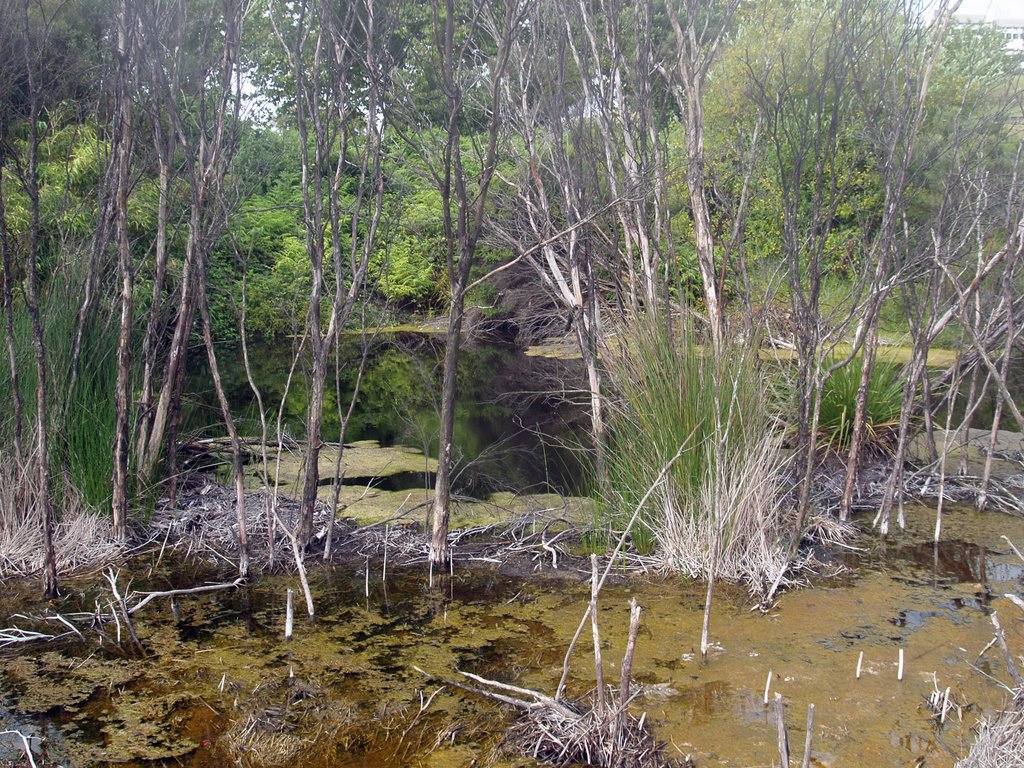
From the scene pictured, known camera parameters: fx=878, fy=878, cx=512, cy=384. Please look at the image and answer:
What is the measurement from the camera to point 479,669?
10.6ft

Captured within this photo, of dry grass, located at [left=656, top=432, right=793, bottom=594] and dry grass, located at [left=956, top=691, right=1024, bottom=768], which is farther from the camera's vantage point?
dry grass, located at [left=656, top=432, right=793, bottom=594]

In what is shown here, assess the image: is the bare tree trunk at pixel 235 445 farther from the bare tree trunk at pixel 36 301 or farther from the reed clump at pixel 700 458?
the reed clump at pixel 700 458

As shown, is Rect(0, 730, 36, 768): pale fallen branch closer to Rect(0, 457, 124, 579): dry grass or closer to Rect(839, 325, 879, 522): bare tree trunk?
Rect(0, 457, 124, 579): dry grass

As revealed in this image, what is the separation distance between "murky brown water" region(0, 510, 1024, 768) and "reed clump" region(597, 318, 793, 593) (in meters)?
0.23

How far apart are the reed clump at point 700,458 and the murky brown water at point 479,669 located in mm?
231

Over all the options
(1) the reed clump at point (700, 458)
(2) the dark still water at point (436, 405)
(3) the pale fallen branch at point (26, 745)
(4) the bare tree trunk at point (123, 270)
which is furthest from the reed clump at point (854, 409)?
(3) the pale fallen branch at point (26, 745)

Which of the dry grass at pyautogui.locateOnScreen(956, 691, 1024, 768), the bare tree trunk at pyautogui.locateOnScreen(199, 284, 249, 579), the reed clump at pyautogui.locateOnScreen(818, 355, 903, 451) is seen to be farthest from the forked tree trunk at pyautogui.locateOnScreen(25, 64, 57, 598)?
the reed clump at pyautogui.locateOnScreen(818, 355, 903, 451)

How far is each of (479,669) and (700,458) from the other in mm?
1551

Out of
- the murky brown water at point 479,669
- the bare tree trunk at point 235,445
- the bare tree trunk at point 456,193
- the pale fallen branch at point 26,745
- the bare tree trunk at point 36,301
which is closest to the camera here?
the pale fallen branch at point 26,745

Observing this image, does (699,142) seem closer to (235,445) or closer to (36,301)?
(235,445)

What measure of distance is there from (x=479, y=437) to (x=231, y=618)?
4.98 meters

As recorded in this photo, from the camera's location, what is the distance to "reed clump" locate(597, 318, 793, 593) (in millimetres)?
4090

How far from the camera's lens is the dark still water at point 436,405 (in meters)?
6.75

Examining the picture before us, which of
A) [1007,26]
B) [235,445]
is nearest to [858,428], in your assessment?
[235,445]
